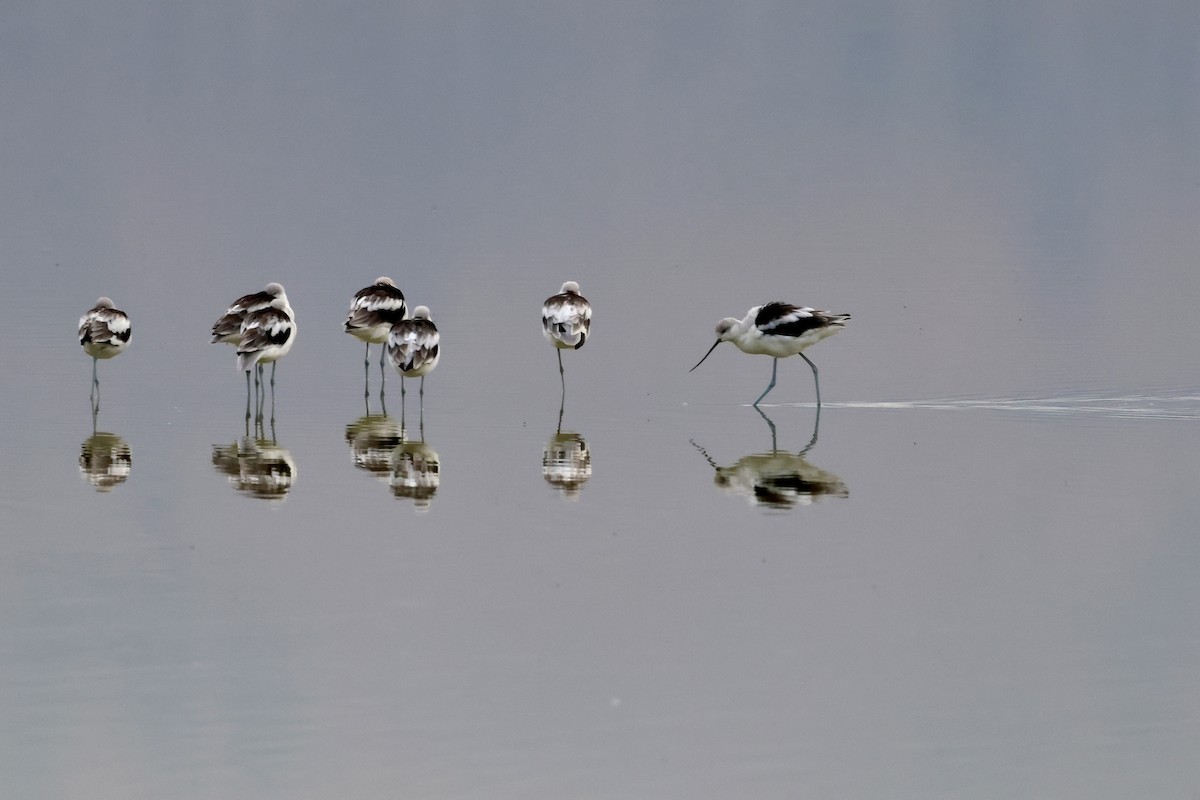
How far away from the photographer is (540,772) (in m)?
7.92

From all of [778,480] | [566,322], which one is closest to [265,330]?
[566,322]

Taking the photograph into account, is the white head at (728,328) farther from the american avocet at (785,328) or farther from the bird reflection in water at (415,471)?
A: the bird reflection in water at (415,471)

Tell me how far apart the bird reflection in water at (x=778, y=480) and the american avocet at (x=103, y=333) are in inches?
286

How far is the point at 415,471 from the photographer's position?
15141 millimetres

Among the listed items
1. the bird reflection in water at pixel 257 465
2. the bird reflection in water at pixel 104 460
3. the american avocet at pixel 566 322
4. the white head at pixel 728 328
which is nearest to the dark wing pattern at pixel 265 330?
the bird reflection in water at pixel 257 465

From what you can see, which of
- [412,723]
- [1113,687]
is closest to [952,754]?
[1113,687]

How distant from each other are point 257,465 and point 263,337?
3861mm

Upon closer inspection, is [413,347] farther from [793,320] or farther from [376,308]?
[793,320]

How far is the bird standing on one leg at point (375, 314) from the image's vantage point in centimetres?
2081

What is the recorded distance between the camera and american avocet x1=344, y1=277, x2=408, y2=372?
20812mm

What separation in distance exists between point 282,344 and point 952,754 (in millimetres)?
12296

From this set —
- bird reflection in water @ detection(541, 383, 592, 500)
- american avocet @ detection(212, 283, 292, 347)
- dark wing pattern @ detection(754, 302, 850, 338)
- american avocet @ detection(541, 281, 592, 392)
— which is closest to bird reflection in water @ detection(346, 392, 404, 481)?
bird reflection in water @ detection(541, 383, 592, 500)

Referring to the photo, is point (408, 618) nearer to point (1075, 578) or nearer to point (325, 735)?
point (325, 735)

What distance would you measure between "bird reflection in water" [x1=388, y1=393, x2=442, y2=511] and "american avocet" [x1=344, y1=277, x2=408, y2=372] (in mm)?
3673
